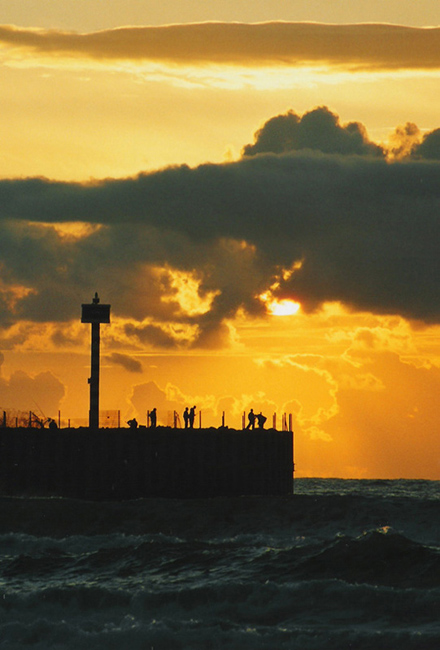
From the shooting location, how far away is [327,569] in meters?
33.9

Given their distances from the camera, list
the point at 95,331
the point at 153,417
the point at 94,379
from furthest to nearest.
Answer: the point at 95,331 < the point at 94,379 < the point at 153,417

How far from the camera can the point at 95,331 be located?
77.2 metres

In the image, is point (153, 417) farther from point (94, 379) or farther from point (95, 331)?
point (95, 331)

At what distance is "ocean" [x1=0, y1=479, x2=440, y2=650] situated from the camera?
88.0 feet

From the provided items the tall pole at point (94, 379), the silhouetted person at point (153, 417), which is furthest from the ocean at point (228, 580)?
the tall pole at point (94, 379)

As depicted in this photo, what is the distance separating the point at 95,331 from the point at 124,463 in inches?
556

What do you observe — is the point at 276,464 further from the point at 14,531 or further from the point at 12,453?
the point at 14,531

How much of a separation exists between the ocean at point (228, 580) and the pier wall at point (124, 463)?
13.6m

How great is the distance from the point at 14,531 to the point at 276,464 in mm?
27078

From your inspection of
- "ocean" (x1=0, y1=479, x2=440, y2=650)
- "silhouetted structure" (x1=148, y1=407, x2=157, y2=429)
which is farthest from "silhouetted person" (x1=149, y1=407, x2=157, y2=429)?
"ocean" (x1=0, y1=479, x2=440, y2=650)

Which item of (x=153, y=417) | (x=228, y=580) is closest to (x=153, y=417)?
(x=153, y=417)

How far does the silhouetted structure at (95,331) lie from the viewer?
244ft

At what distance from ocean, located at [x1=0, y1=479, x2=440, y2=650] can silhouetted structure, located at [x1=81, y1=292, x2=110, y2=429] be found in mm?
23082

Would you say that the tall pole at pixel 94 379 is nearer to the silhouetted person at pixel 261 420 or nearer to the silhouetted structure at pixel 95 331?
the silhouetted structure at pixel 95 331
